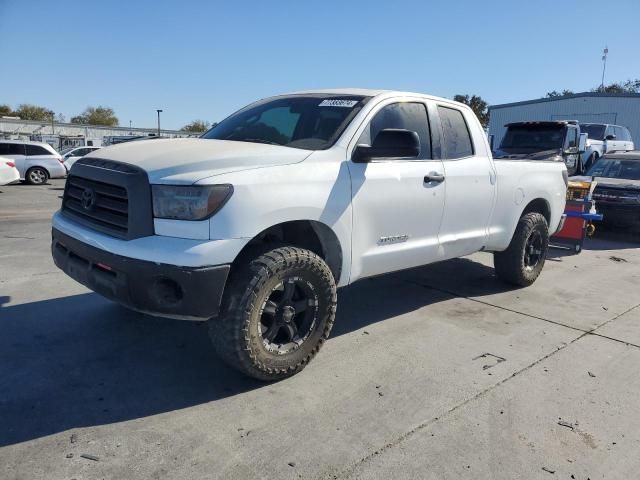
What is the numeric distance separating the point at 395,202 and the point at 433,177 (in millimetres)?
529

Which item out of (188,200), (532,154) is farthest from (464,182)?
(532,154)

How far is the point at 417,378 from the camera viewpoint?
3.48m

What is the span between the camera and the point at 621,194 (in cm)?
955

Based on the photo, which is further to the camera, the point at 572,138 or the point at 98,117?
the point at 98,117

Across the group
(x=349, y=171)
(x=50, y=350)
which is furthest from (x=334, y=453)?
(x=50, y=350)

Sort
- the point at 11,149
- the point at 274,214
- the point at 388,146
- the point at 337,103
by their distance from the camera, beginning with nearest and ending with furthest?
the point at 274,214 → the point at 388,146 → the point at 337,103 → the point at 11,149

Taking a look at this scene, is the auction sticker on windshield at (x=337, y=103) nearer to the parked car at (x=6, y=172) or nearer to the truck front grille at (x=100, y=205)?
the truck front grille at (x=100, y=205)

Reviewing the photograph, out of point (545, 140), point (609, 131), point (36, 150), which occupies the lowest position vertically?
point (36, 150)

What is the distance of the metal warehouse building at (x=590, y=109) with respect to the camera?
27391mm

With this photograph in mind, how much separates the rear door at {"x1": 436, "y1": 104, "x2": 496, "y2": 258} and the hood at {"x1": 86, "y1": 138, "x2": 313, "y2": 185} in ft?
5.32

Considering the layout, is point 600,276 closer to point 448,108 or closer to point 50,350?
point 448,108

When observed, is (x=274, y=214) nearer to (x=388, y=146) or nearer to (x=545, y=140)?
(x=388, y=146)

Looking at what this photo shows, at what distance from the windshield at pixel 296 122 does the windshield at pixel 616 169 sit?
28.5ft

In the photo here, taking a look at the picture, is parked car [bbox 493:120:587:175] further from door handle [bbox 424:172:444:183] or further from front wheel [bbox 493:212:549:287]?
door handle [bbox 424:172:444:183]
